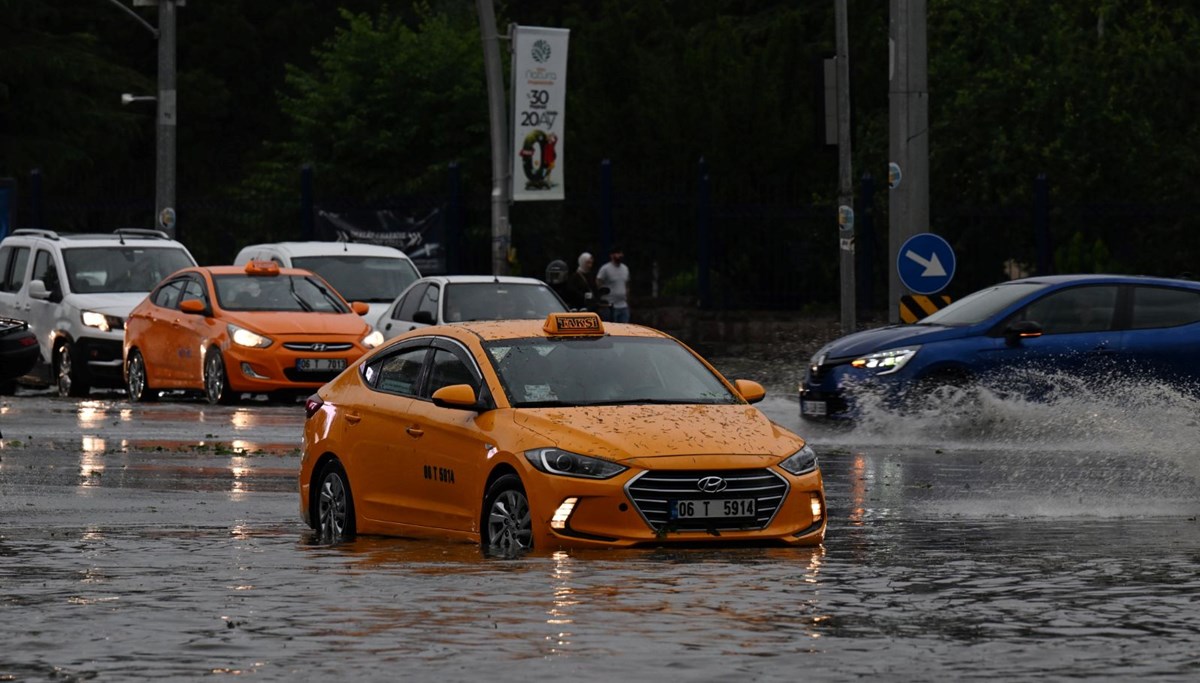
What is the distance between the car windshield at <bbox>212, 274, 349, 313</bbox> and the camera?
2778 centimetres

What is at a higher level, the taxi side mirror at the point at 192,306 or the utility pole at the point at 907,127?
the utility pole at the point at 907,127

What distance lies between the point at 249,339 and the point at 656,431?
48.4ft

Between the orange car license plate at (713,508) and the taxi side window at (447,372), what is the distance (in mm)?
1643

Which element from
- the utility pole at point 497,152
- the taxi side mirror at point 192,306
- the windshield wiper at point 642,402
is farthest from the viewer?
the utility pole at point 497,152

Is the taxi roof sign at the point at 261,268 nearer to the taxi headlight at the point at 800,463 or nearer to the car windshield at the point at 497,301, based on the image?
the car windshield at the point at 497,301

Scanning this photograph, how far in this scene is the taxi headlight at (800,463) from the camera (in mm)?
12469

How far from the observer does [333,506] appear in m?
14.0

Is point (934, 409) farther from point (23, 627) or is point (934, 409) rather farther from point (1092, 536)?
point (23, 627)

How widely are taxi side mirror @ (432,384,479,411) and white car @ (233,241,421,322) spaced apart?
17755mm

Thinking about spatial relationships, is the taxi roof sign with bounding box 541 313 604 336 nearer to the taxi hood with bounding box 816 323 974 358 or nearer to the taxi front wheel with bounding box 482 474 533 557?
the taxi front wheel with bounding box 482 474 533 557

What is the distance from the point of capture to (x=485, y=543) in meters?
12.6

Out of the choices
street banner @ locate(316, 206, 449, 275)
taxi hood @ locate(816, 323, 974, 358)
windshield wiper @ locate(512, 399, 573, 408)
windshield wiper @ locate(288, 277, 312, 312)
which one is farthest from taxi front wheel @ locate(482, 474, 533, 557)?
street banner @ locate(316, 206, 449, 275)

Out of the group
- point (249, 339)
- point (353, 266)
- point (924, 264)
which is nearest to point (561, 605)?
point (924, 264)

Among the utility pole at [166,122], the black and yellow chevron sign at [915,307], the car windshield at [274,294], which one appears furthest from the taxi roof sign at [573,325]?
the utility pole at [166,122]
